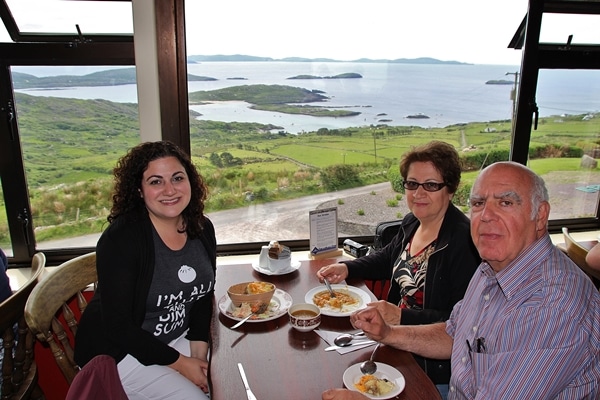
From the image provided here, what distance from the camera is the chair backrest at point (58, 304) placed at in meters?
1.62

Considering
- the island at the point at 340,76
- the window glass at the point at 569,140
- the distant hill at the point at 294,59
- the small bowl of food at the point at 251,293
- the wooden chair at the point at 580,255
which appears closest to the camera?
the small bowl of food at the point at 251,293

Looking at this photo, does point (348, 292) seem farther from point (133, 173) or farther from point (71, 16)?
point (71, 16)

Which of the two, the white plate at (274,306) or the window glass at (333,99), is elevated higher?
the window glass at (333,99)

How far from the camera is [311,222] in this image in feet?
7.51

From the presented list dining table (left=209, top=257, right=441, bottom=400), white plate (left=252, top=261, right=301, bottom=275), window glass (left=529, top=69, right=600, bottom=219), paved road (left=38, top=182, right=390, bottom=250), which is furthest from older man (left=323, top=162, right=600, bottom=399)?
window glass (left=529, top=69, right=600, bottom=219)

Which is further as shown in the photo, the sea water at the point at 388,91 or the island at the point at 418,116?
the island at the point at 418,116

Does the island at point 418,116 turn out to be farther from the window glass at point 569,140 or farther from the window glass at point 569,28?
the window glass at point 569,28

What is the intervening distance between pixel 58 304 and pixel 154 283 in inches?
15.1

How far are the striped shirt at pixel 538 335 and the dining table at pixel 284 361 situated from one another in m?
0.17

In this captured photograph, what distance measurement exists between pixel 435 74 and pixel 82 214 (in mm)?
2246

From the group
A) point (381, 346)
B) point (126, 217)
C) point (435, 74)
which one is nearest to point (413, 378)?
point (381, 346)

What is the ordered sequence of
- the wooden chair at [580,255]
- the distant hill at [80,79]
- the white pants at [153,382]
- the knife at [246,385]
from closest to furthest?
1. the knife at [246,385]
2. the white pants at [153,382]
3. the wooden chair at [580,255]
4. the distant hill at [80,79]

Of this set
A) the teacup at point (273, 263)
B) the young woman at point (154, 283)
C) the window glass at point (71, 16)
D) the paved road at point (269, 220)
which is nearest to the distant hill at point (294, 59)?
the window glass at point (71, 16)

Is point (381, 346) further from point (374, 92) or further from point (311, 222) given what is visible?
point (374, 92)
